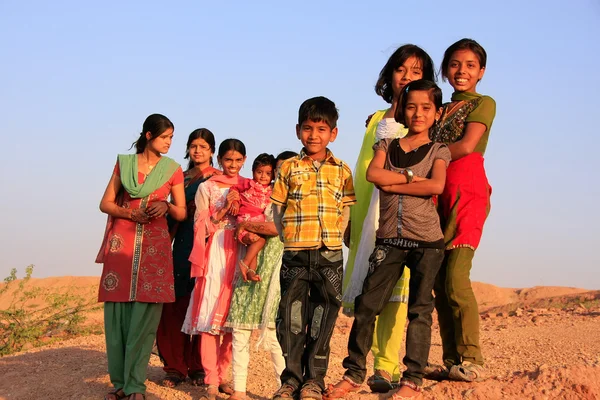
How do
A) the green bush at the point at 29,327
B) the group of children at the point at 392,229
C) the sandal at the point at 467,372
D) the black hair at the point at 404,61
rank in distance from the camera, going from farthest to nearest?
the green bush at the point at 29,327
the black hair at the point at 404,61
the sandal at the point at 467,372
the group of children at the point at 392,229

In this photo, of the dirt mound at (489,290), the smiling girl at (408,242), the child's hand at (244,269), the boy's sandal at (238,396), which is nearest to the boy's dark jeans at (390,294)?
the smiling girl at (408,242)

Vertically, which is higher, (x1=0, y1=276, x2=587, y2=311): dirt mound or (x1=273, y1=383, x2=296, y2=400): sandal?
(x1=0, y1=276, x2=587, y2=311): dirt mound

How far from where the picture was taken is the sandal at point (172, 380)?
6426 millimetres

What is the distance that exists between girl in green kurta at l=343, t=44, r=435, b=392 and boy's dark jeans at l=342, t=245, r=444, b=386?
348mm

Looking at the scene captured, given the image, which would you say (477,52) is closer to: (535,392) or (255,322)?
(535,392)

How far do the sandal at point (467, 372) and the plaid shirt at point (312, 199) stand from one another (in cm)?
107

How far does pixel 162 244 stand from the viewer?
576 centimetres

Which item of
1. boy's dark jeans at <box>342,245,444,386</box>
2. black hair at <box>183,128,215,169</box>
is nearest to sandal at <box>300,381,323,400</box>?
boy's dark jeans at <box>342,245,444,386</box>

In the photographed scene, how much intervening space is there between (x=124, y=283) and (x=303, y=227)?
1797 mm

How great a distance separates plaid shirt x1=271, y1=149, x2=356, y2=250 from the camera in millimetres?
4512

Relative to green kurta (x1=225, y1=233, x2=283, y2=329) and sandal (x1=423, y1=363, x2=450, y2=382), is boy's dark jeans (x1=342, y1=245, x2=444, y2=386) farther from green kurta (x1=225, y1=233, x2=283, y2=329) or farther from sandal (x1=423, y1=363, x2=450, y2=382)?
green kurta (x1=225, y1=233, x2=283, y2=329)

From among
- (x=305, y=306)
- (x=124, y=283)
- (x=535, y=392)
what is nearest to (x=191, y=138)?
(x=124, y=283)

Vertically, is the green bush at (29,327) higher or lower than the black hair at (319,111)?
lower

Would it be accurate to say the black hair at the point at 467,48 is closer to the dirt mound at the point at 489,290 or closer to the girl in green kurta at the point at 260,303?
the girl in green kurta at the point at 260,303
